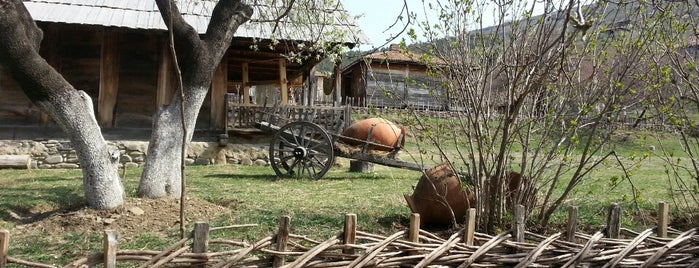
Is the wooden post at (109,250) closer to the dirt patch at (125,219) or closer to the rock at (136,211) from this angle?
the dirt patch at (125,219)

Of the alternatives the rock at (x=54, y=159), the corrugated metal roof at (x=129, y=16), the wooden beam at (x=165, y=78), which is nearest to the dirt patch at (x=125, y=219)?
the corrugated metal roof at (x=129, y=16)

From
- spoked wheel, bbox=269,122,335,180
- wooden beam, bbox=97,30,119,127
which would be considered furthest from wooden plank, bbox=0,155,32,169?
spoked wheel, bbox=269,122,335,180

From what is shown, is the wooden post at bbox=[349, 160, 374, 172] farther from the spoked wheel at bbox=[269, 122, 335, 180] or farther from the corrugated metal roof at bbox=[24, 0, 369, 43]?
the corrugated metal roof at bbox=[24, 0, 369, 43]

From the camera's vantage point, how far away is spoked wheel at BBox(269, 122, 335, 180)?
433 inches

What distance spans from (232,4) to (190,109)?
1.34 meters

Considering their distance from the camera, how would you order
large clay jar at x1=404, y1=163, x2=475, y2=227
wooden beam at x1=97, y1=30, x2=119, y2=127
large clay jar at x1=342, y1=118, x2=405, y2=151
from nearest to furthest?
large clay jar at x1=404, y1=163, x2=475, y2=227 < large clay jar at x1=342, y1=118, x2=405, y2=151 < wooden beam at x1=97, y1=30, x2=119, y2=127

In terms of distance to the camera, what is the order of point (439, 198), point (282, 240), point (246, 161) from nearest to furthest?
1. point (282, 240)
2. point (439, 198)
3. point (246, 161)

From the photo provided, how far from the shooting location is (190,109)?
268 inches

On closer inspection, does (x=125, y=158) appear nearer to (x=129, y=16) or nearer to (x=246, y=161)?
(x=246, y=161)

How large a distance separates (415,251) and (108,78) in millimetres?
11623

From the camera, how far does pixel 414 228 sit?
3.06 m

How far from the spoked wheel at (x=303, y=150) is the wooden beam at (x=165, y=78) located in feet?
10.5

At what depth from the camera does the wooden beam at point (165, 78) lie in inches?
525

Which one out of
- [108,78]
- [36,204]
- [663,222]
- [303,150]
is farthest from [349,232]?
[108,78]
